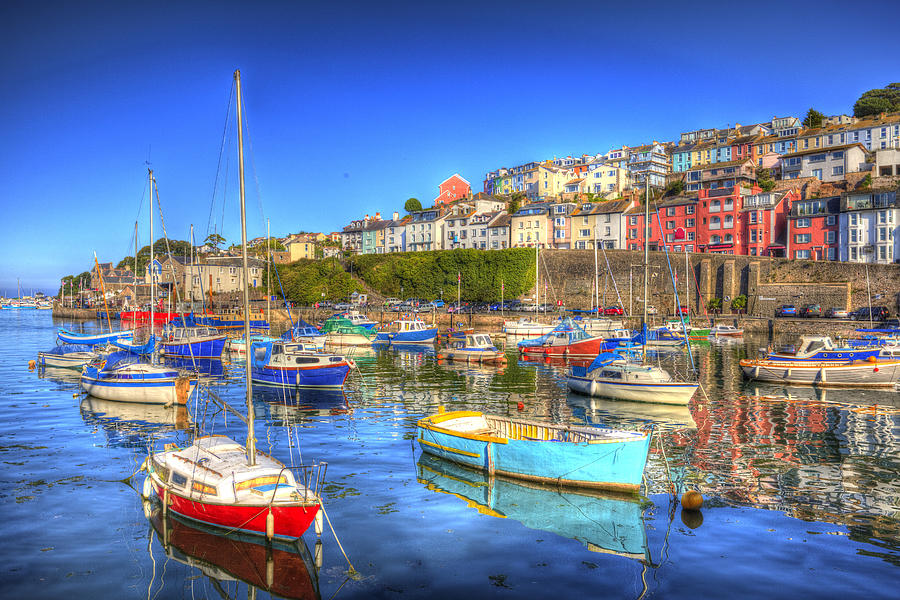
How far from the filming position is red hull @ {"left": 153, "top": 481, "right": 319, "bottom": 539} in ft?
37.9

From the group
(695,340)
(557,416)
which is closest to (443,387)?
(557,416)

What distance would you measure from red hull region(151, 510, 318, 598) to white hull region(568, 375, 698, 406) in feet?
58.4

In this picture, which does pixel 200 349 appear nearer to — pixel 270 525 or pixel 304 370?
pixel 304 370

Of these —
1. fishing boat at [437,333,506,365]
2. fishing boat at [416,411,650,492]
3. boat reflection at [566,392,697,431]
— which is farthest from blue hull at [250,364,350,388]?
fishing boat at [437,333,506,365]

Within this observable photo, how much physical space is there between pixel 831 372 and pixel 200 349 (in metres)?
37.5

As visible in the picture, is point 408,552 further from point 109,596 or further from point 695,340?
point 695,340

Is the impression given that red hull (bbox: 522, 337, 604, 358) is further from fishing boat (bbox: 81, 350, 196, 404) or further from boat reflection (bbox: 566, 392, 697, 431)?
fishing boat (bbox: 81, 350, 196, 404)

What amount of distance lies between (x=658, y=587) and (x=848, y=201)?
76.2m

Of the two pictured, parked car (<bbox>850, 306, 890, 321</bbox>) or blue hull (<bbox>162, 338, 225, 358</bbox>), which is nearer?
blue hull (<bbox>162, 338, 225, 358</bbox>)

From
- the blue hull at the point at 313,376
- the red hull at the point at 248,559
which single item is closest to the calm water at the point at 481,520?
the red hull at the point at 248,559

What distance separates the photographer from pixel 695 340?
58.1m

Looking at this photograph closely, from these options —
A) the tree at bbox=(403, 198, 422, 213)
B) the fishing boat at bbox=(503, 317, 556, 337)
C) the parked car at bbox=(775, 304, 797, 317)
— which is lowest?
the fishing boat at bbox=(503, 317, 556, 337)

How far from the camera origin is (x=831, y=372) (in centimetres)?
3200

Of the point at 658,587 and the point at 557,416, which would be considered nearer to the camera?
the point at 658,587
